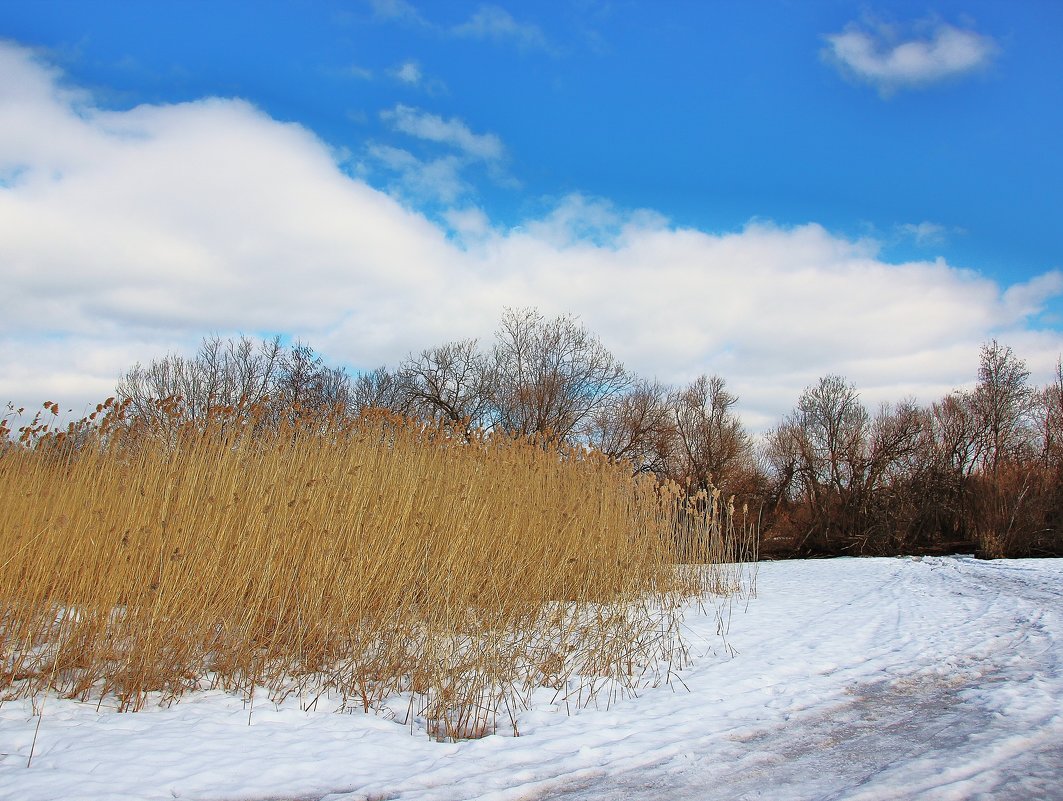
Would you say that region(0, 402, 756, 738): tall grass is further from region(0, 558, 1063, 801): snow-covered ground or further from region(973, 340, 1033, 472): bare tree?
region(973, 340, 1033, 472): bare tree

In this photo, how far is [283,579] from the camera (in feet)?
14.5

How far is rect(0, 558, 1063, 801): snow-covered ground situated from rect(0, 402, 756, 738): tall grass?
0.88 feet

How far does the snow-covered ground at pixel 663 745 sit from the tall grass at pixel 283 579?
0.27m

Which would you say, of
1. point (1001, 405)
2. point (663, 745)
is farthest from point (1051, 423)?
point (663, 745)

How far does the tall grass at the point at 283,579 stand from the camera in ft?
12.3

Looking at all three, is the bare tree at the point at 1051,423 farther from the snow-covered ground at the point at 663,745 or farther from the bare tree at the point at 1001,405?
the snow-covered ground at the point at 663,745

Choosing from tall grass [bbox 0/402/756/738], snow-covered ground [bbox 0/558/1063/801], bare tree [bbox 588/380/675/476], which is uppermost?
bare tree [bbox 588/380/675/476]

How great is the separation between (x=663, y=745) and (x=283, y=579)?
254 centimetres

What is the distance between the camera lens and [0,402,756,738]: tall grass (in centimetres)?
376

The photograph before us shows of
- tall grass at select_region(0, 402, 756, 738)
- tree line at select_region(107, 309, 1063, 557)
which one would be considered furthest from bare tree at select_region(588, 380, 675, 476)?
tall grass at select_region(0, 402, 756, 738)

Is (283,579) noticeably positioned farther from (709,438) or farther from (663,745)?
(709,438)

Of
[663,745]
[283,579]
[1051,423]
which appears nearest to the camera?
[663,745]

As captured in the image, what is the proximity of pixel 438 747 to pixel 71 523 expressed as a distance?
9.09 feet

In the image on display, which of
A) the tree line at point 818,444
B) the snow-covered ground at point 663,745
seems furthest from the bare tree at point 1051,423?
the snow-covered ground at point 663,745
